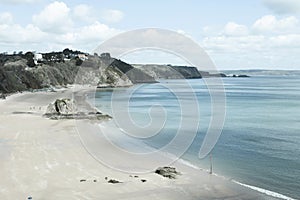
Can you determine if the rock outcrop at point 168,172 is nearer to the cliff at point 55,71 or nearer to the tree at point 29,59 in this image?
the cliff at point 55,71

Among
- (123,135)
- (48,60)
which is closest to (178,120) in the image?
(123,135)

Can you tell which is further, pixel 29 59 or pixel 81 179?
pixel 29 59

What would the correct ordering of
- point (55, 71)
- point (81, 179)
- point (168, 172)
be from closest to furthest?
1. point (81, 179)
2. point (168, 172)
3. point (55, 71)

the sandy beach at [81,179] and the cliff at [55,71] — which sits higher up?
the cliff at [55,71]

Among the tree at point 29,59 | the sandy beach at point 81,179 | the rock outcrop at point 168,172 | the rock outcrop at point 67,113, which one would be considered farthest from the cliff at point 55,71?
the rock outcrop at point 168,172

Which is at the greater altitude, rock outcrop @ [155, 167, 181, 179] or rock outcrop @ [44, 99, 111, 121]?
rock outcrop @ [44, 99, 111, 121]

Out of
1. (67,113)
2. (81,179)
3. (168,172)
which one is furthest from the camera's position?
(67,113)

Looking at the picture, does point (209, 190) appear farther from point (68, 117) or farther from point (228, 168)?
point (68, 117)

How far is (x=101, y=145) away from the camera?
28.6 m

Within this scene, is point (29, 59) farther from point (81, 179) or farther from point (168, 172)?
point (81, 179)

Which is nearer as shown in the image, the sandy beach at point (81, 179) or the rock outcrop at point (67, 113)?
the sandy beach at point (81, 179)

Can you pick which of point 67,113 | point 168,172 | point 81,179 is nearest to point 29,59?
point 67,113

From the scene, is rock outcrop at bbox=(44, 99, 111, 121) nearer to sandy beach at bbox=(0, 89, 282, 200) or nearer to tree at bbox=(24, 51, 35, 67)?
sandy beach at bbox=(0, 89, 282, 200)

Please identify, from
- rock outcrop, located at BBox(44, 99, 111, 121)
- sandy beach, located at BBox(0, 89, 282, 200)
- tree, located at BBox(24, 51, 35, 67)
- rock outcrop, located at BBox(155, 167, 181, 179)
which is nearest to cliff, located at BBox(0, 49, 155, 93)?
tree, located at BBox(24, 51, 35, 67)
